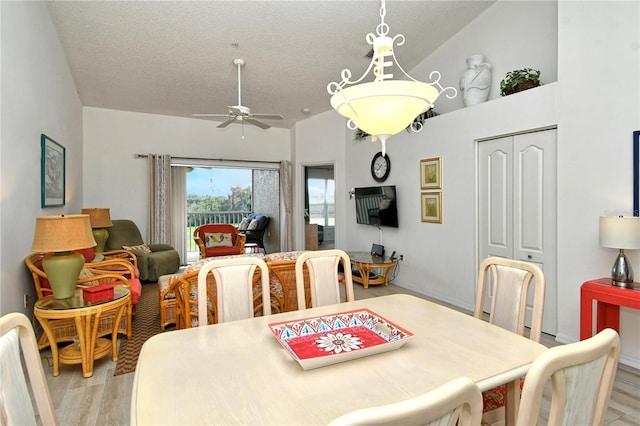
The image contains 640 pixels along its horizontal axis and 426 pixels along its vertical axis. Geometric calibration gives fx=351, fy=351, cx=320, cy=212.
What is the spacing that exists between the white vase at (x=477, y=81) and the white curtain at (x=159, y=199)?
504cm

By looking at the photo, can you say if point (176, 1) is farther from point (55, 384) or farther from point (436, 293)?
point (436, 293)

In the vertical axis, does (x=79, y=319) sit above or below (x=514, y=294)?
below

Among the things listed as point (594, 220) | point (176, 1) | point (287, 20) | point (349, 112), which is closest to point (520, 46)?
point (594, 220)

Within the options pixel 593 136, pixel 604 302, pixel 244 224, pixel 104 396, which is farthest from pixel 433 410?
pixel 244 224

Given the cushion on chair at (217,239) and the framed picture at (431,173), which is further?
the cushion on chair at (217,239)

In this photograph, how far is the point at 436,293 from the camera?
4.61 metres

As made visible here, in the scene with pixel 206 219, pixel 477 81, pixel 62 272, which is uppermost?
pixel 477 81

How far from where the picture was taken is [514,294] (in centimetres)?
181

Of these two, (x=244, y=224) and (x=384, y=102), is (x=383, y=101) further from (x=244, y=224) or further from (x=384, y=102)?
(x=244, y=224)

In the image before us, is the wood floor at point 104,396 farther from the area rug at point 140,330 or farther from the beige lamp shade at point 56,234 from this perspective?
the beige lamp shade at point 56,234

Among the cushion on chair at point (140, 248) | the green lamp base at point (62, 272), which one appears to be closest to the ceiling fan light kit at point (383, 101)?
the green lamp base at point (62, 272)

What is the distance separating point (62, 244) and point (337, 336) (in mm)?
2056

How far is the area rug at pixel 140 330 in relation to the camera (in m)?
2.71

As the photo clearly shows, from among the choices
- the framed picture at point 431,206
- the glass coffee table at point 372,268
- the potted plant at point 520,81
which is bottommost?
the glass coffee table at point 372,268
